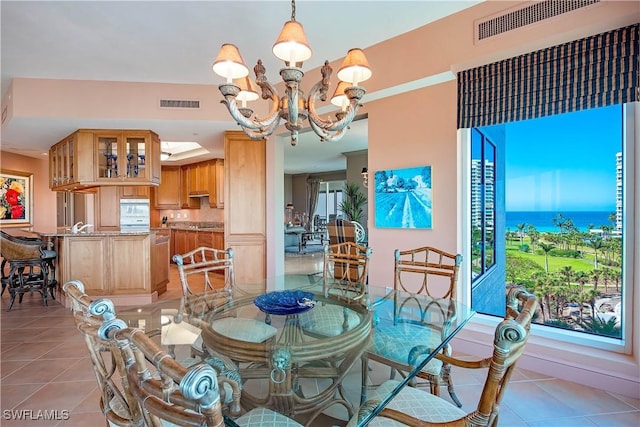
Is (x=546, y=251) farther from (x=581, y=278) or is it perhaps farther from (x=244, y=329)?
(x=244, y=329)

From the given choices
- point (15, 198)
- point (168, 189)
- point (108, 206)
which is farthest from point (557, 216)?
point (15, 198)

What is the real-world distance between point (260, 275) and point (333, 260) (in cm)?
207

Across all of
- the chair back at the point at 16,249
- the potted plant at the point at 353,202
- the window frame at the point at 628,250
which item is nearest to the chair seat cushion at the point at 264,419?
the window frame at the point at 628,250

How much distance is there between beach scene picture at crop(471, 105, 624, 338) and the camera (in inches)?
93.0

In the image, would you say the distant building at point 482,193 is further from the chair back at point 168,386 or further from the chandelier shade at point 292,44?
the chair back at point 168,386

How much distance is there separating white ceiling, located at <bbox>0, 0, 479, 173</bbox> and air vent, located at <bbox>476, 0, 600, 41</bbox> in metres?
0.26

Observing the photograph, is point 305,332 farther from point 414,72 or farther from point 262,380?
point 414,72

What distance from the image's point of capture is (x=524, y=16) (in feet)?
7.72

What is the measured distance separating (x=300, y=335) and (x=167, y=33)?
9.52 ft

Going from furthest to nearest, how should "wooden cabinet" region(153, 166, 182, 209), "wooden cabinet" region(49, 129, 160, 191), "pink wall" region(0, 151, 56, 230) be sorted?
"wooden cabinet" region(153, 166, 182, 209), "pink wall" region(0, 151, 56, 230), "wooden cabinet" region(49, 129, 160, 191)

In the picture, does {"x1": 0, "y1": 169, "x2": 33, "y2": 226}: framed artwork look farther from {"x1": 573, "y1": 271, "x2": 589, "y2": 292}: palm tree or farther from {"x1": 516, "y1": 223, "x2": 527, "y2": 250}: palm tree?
{"x1": 573, "y1": 271, "x2": 589, "y2": 292}: palm tree

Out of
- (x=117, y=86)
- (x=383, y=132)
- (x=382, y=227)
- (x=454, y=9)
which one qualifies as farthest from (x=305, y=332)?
(x=117, y=86)

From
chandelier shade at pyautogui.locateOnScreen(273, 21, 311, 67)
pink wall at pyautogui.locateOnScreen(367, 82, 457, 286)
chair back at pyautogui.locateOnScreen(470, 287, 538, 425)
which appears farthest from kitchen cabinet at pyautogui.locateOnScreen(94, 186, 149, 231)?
chair back at pyautogui.locateOnScreen(470, 287, 538, 425)

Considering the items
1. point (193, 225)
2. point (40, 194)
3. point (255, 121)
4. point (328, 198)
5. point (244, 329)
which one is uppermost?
point (255, 121)
